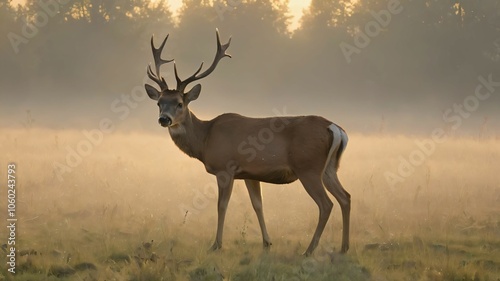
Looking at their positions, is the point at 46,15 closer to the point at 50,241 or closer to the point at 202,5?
the point at 202,5

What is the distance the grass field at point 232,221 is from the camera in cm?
786

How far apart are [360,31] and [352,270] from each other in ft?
131

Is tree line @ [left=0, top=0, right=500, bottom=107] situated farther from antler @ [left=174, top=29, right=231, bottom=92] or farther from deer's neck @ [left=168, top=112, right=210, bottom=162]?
deer's neck @ [left=168, top=112, right=210, bottom=162]

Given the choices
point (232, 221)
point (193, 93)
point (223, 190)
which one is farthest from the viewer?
point (232, 221)

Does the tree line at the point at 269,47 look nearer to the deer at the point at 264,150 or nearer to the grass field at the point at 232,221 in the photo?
the grass field at the point at 232,221

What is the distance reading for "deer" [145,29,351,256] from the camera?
29.6 feet

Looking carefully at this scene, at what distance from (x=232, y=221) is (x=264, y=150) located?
5.91 ft

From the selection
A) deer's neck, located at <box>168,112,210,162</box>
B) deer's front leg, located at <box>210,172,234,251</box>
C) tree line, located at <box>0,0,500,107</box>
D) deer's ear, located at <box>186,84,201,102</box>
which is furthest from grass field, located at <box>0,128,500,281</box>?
tree line, located at <box>0,0,500,107</box>

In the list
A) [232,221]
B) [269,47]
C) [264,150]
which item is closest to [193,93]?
[264,150]

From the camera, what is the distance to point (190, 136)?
9.73m

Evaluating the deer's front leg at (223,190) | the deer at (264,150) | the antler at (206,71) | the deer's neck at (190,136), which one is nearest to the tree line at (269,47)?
the antler at (206,71)

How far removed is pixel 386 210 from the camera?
37.3 feet

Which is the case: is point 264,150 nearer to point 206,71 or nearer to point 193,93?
point 193,93

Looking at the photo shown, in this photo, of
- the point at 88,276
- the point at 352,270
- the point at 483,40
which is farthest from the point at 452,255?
the point at 483,40
